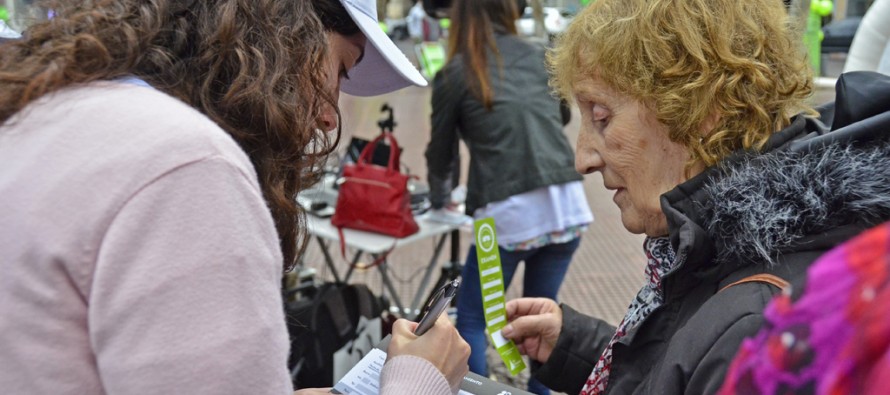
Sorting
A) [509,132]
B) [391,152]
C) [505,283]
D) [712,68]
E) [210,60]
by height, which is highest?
[210,60]

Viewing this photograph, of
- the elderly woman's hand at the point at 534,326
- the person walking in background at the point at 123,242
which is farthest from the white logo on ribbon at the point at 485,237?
the person walking in background at the point at 123,242

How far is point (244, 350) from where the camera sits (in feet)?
2.73

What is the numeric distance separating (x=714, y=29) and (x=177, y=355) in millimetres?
954

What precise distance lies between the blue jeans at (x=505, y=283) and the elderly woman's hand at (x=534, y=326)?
1421mm

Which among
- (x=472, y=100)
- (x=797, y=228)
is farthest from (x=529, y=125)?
(x=797, y=228)

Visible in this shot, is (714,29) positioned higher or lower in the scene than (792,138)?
higher

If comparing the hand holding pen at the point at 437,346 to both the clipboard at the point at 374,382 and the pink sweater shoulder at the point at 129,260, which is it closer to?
the clipboard at the point at 374,382

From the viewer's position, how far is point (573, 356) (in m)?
1.74

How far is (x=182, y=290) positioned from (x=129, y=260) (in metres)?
0.06

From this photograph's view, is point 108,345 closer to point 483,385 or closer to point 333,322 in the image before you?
point 483,385

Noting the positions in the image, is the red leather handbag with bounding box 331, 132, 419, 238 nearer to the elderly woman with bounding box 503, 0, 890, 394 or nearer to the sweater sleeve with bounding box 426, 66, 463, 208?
the sweater sleeve with bounding box 426, 66, 463, 208

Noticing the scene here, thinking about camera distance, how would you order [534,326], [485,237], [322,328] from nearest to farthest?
[485,237]
[534,326]
[322,328]

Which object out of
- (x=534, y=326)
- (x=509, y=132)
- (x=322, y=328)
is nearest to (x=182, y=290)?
(x=534, y=326)

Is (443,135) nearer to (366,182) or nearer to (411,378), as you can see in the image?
(366,182)
